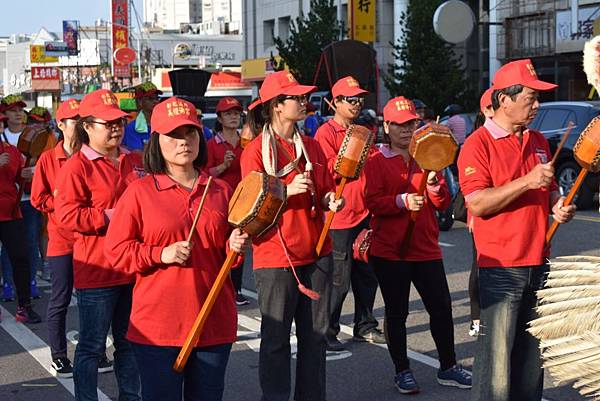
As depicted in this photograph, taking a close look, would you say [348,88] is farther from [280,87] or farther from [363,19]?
[363,19]

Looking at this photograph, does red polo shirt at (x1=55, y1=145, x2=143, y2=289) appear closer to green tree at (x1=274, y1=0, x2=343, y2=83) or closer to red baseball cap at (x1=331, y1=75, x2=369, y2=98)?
red baseball cap at (x1=331, y1=75, x2=369, y2=98)

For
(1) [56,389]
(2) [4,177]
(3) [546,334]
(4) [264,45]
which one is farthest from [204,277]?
(4) [264,45]

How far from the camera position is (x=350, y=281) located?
23.9ft

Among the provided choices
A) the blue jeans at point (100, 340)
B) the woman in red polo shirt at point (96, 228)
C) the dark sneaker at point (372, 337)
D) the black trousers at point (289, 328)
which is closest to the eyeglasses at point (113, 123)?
the woman in red polo shirt at point (96, 228)

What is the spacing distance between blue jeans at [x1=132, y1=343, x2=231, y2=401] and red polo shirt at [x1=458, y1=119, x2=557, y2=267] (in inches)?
54.3

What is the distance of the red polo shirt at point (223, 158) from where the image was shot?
821cm

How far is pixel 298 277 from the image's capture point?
197 inches

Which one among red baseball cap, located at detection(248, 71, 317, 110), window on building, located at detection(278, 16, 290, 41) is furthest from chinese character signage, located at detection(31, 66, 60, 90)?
red baseball cap, located at detection(248, 71, 317, 110)

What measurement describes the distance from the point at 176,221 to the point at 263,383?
140cm

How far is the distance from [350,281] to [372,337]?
466 mm

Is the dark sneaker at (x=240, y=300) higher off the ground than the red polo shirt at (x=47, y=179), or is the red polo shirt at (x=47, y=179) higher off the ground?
the red polo shirt at (x=47, y=179)

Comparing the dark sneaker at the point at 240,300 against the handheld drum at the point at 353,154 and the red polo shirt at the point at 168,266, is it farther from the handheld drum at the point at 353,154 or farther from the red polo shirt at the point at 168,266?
the red polo shirt at the point at 168,266

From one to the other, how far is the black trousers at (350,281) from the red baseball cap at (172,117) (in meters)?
2.62

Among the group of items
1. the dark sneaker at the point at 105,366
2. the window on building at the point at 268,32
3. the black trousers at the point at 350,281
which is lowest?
the dark sneaker at the point at 105,366
